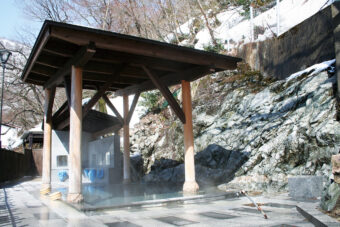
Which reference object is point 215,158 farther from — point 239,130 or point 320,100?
point 320,100

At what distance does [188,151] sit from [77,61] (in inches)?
163

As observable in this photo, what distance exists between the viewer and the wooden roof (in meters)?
7.23

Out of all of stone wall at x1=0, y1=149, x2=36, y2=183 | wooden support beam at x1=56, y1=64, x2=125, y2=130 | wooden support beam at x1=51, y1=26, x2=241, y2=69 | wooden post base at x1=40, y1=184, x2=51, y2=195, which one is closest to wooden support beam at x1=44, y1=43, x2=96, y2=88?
wooden support beam at x1=51, y1=26, x2=241, y2=69

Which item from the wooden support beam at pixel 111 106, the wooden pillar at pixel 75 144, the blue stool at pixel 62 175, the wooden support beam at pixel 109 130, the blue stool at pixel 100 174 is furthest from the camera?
the blue stool at pixel 62 175

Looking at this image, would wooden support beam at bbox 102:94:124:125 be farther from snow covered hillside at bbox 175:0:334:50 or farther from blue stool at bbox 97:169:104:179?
snow covered hillside at bbox 175:0:334:50

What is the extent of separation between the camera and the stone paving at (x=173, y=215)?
16.6ft

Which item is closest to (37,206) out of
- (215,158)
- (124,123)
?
(124,123)

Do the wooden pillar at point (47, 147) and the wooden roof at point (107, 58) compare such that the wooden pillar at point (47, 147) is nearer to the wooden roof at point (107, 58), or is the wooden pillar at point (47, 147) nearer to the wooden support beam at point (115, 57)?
the wooden roof at point (107, 58)

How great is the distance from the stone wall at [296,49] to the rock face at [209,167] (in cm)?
459

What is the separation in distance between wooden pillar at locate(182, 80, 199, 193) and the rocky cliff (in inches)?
75.2

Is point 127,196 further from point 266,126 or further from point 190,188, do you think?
point 266,126

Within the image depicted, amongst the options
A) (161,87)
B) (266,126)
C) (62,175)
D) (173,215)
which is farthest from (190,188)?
(62,175)

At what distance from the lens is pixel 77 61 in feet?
26.0

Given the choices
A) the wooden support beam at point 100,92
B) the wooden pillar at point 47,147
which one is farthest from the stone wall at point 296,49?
the wooden pillar at point 47,147
